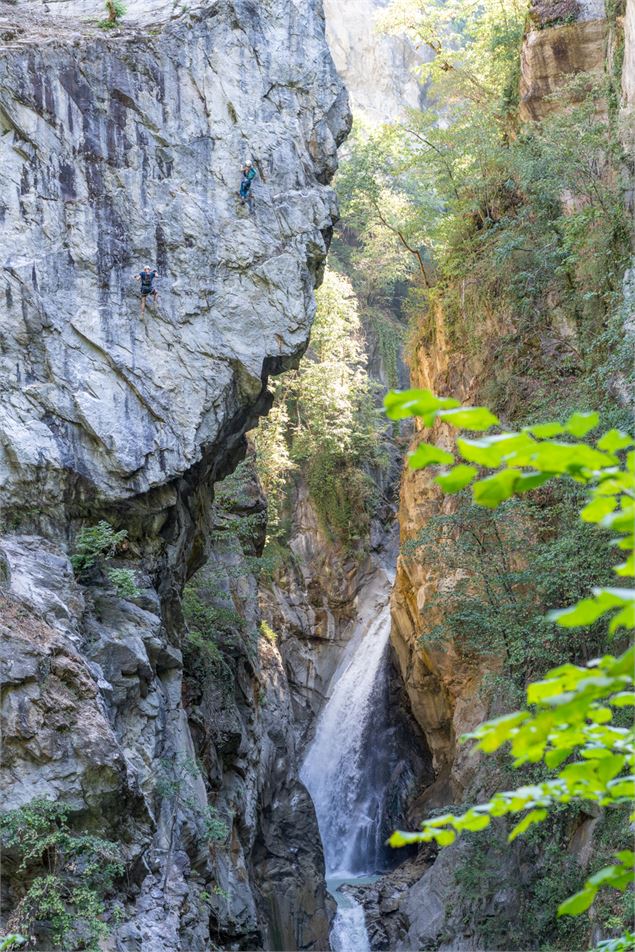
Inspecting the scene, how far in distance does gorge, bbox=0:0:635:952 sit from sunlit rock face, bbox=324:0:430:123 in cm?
2460

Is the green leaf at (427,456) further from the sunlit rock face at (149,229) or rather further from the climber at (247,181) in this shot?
the climber at (247,181)

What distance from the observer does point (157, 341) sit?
15.3 m

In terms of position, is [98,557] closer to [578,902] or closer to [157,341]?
[157,341]

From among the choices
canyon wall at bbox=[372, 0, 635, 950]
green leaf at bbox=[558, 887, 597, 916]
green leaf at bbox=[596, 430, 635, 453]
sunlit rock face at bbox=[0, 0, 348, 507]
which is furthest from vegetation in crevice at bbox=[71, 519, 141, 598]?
green leaf at bbox=[596, 430, 635, 453]

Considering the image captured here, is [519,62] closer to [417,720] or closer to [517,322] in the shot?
[517,322]

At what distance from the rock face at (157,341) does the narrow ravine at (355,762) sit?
11.4 feet

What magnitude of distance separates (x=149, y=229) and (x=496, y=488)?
14.7m

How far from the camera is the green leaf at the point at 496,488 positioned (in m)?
1.94

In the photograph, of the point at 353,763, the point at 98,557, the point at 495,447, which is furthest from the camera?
the point at 353,763

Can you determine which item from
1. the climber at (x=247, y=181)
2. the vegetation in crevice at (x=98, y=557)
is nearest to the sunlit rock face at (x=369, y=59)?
the climber at (x=247, y=181)

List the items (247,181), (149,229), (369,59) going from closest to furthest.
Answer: (149,229) < (247,181) < (369,59)

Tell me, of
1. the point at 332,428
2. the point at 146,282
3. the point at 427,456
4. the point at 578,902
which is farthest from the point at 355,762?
the point at 427,456

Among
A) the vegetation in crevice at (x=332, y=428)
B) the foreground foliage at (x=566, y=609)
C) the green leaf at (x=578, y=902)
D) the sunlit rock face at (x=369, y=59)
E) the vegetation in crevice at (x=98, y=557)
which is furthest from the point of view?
the sunlit rock face at (x=369, y=59)

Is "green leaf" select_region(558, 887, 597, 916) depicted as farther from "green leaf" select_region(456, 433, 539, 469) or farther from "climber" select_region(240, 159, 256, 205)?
"climber" select_region(240, 159, 256, 205)
